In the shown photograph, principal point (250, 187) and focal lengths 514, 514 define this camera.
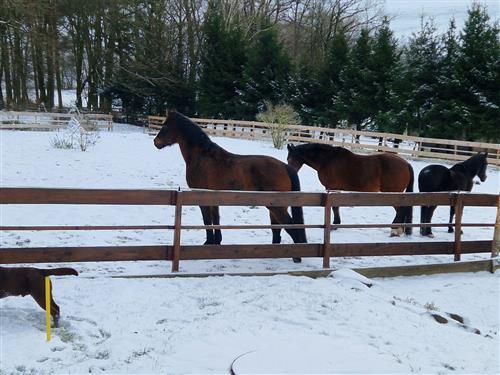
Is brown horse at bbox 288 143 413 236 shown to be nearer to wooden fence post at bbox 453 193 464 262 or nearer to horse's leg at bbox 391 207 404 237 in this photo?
horse's leg at bbox 391 207 404 237

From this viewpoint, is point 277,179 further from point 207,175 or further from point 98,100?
point 98,100

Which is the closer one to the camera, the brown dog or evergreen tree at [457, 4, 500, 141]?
the brown dog

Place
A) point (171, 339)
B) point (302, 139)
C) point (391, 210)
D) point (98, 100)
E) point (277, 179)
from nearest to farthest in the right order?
1. point (171, 339)
2. point (277, 179)
3. point (391, 210)
4. point (302, 139)
5. point (98, 100)

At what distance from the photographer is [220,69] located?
36250 mm

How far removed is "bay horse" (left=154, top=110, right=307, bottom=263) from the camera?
22.6 ft

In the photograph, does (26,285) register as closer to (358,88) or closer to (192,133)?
(192,133)

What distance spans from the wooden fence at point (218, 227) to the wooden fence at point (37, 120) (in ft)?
68.4

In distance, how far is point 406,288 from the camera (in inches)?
232

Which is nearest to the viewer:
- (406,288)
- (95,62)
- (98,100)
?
(406,288)

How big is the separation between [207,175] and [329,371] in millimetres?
4199

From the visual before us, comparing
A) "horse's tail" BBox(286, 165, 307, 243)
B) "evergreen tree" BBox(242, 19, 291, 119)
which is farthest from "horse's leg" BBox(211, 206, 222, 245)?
"evergreen tree" BBox(242, 19, 291, 119)

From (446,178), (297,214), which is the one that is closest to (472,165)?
(446,178)

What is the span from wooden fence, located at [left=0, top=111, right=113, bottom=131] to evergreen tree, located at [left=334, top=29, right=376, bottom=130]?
1316 centimetres

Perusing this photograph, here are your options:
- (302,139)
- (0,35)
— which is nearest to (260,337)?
(302,139)
